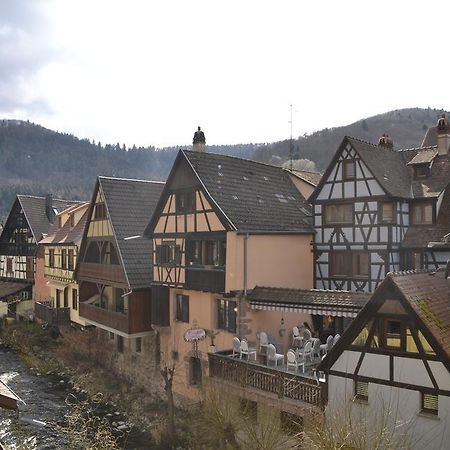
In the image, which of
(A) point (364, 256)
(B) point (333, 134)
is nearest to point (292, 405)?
(A) point (364, 256)

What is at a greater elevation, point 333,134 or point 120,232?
point 333,134

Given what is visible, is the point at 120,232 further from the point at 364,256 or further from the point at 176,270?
the point at 364,256

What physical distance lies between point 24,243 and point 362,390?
41858mm

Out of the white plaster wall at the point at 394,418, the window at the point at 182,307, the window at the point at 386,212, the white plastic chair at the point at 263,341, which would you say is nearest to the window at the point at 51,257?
the window at the point at 182,307

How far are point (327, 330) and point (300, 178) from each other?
8946 mm

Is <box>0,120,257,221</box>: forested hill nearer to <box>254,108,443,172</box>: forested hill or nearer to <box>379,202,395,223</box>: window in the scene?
<box>254,108,443,172</box>: forested hill

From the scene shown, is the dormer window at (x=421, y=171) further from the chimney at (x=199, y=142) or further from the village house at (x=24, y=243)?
the village house at (x=24, y=243)

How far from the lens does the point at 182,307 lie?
2569cm

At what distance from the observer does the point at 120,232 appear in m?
28.5

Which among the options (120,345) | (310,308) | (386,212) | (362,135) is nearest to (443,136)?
(386,212)

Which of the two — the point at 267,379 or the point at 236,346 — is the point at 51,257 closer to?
the point at 236,346

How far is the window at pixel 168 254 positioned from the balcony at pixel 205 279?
1.12 metres

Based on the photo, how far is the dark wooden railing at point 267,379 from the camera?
53.6 ft

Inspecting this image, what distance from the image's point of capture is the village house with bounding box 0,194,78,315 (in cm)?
4844
